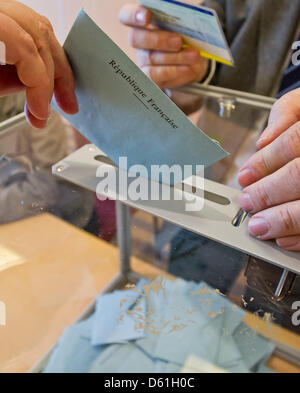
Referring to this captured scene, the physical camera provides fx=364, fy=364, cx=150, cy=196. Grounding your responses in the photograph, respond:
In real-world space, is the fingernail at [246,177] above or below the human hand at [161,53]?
below

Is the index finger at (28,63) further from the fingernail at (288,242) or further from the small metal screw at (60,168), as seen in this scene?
the fingernail at (288,242)

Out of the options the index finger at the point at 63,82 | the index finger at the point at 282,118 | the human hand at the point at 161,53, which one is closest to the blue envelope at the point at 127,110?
the index finger at the point at 63,82

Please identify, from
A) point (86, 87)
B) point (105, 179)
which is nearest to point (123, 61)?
point (86, 87)

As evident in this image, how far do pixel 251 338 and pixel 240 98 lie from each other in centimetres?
45

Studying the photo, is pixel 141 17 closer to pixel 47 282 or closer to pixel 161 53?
pixel 161 53

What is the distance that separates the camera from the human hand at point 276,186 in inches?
15.1

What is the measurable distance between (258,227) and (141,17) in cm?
44

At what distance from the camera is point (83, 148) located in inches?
22.0

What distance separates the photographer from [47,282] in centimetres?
41

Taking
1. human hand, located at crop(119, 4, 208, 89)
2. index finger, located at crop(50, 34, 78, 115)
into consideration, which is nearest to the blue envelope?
index finger, located at crop(50, 34, 78, 115)

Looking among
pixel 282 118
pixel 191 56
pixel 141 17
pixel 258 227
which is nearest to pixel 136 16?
pixel 141 17

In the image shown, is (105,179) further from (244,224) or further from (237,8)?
(237,8)

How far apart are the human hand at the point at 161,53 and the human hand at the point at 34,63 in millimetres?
248

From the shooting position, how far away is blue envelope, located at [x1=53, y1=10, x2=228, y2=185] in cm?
37
